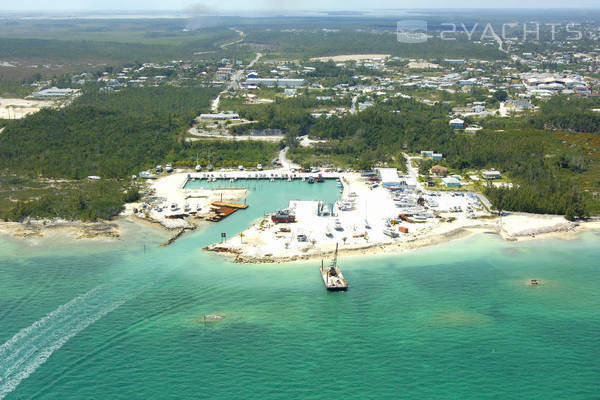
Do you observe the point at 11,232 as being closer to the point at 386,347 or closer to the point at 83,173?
the point at 83,173

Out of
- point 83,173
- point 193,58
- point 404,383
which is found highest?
point 193,58

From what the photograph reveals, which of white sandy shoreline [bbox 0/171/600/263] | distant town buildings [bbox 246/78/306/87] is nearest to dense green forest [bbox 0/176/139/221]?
white sandy shoreline [bbox 0/171/600/263]

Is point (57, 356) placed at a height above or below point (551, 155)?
below

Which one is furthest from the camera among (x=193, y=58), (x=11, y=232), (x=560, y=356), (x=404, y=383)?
(x=193, y=58)

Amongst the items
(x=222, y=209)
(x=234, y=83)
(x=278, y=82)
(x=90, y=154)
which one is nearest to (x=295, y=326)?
(x=222, y=209)

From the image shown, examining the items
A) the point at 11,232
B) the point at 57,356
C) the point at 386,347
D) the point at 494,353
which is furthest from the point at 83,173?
the point at 494,353

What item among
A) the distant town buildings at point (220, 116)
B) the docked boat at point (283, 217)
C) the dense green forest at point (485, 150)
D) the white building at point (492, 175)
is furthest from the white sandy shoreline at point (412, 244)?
the distant town buildings at point (220, 116)

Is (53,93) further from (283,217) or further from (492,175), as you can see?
(492,175)
